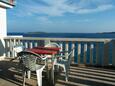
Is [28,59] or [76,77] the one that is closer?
[28,59]

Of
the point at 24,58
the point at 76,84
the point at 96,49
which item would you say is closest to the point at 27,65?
the point at 24,58

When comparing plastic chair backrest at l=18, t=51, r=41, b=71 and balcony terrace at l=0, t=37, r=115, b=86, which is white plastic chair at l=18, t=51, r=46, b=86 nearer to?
plastic chair backrest at l=18, t=51, r=41, b=71

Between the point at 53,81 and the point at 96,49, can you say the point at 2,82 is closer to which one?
the point at 53,81

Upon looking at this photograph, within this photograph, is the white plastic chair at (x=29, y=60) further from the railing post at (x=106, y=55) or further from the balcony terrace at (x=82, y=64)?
the railing post at (x=106, y=55)

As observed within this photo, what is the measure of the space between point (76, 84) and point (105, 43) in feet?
6.65

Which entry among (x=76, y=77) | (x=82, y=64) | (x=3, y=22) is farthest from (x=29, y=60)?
(x=3, y=22)

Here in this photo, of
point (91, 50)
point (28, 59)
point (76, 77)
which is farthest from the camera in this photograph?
point (91, 50)

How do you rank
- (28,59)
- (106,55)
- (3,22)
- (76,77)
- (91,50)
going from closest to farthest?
(28,59)
(76,77)
(106,55)
(91,50)
(3,22)

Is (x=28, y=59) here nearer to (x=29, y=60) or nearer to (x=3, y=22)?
(x=29, y=60)

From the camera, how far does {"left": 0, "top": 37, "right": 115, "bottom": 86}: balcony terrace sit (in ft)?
13.8

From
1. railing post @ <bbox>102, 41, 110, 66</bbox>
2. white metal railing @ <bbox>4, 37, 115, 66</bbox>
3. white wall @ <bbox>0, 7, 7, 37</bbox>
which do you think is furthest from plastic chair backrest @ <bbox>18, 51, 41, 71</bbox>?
white wall @ <bbox>0, 7, 7, 37</bbox>

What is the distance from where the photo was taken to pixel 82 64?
5875mm

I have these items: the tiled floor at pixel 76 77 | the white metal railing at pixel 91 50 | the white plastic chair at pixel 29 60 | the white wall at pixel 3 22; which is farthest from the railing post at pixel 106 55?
the white wall at pixel 3 22

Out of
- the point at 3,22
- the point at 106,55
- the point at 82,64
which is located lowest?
the point at 82,64
